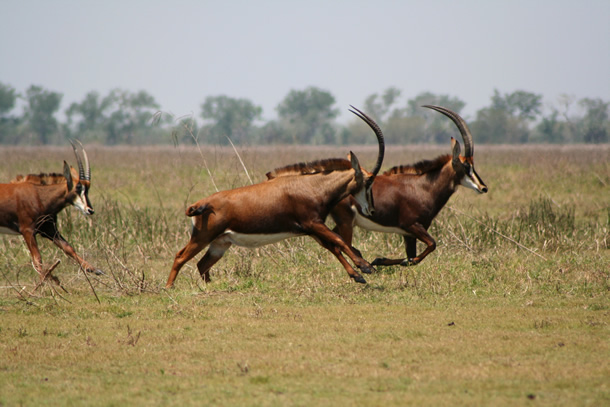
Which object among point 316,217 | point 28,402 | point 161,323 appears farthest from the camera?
point 316,217

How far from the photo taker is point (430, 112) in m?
80.7

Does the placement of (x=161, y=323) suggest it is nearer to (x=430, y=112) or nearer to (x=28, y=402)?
(x=28, y=402)

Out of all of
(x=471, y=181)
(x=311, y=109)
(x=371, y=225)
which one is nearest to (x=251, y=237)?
(x=371, y=225)

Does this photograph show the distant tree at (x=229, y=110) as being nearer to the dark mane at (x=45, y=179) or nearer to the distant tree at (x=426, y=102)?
the distant tree at (x=426, y=102)

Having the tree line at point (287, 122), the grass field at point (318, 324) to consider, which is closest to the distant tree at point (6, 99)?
the tree line at point (287, 122)

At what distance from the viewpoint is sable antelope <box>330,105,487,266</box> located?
9234mm

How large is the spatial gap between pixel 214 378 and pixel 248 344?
0.95 metres

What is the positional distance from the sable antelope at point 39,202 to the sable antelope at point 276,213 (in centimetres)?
207

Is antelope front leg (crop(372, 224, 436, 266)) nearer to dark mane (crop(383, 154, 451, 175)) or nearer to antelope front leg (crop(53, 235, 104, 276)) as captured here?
dark mane (crop(383, 154, 451, 175))

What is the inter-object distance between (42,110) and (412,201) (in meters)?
65.3

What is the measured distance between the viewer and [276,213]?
8.23 m

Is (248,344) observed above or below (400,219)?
below

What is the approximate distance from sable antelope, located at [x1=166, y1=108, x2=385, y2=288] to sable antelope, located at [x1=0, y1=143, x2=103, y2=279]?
6.80ft

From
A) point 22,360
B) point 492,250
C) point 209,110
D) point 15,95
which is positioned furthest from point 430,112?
point 22,360
